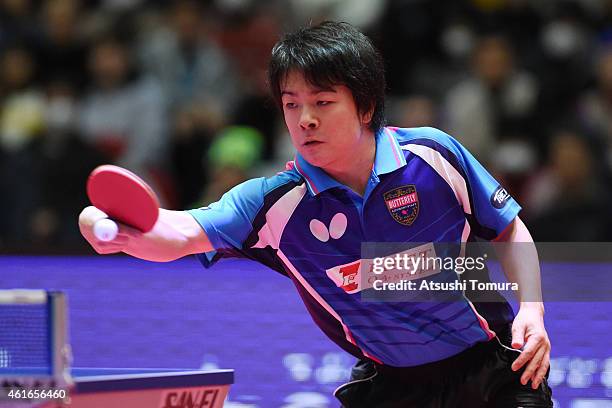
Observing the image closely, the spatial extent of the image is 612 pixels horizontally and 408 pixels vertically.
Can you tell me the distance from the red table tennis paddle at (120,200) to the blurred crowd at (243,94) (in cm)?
426

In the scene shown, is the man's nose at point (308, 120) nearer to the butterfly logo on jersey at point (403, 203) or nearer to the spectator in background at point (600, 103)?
the butterfly logo on jersey at point (403, 203)

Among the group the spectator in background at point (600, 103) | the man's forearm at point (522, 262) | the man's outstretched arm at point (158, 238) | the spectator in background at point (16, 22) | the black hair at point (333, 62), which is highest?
the spectator in background at point (16, 22)

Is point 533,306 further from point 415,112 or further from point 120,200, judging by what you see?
point 415,112

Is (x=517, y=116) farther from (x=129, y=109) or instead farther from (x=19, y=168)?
(x=19, y=168)

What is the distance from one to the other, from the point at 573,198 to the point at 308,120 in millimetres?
4110

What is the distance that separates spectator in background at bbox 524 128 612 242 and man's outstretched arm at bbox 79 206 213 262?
13.1 feet

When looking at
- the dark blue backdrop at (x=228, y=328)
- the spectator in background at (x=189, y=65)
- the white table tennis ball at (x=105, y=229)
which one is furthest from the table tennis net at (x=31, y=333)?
the spectator in background at (x=189, y=65)

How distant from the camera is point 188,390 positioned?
306cm

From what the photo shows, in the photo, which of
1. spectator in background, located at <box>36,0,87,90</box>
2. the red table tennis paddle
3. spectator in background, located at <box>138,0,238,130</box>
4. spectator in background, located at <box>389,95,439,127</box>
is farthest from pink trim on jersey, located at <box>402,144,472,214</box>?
spectator in background, located at <box>36,0,87,90</box>

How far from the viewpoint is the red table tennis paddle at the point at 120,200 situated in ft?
9.78

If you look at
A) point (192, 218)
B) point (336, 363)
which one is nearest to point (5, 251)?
point (336, 363)

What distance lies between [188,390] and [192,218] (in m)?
0.62

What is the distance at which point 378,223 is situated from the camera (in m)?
3.51

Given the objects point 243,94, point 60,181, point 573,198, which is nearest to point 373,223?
point 573,198
